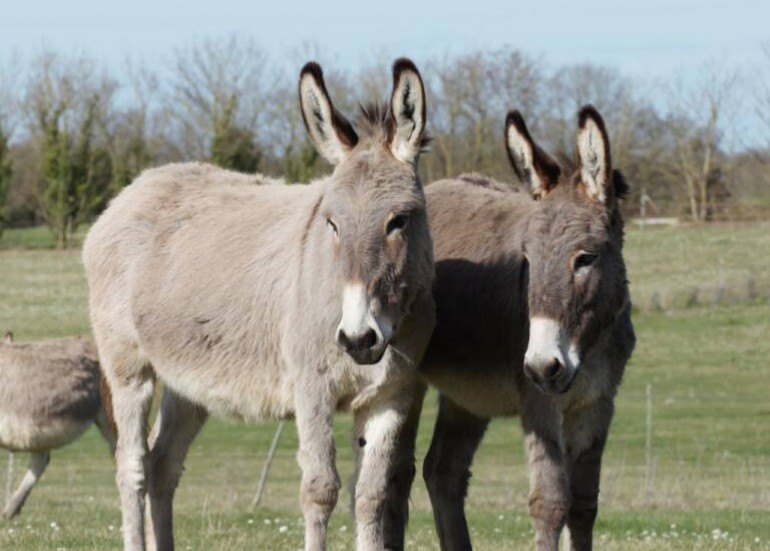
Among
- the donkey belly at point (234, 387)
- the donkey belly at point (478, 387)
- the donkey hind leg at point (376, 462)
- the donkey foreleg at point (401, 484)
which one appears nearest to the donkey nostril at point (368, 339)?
the donkey hind leg at point (376, 462)

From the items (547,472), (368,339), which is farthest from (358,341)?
(547,472)

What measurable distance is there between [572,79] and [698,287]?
31362 millimetres

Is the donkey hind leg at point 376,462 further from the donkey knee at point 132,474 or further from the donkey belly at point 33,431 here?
the donkey belly at point 33,431

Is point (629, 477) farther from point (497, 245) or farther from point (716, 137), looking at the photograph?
point (716, 137)

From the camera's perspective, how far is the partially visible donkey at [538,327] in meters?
6.49

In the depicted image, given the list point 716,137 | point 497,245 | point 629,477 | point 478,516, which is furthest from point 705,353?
point 716,137

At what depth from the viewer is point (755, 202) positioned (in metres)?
59.5

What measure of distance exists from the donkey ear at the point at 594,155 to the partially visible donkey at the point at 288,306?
0.78 metres

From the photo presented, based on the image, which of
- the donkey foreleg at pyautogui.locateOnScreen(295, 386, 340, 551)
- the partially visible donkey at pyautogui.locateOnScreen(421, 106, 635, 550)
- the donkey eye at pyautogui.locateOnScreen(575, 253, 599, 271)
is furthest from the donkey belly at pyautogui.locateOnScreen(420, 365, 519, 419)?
the donkey foreleg at pyautogui.locateOnScreen(295, 386, 340, 551)

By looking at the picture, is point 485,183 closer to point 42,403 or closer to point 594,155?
point 594,155

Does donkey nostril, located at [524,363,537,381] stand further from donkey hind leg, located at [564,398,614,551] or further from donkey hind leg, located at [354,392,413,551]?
donkey hind leg, located at [564,398,614,551]

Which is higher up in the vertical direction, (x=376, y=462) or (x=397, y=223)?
(x=397, y=223)

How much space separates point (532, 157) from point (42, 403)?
10.4 m

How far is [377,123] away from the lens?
6.76m
